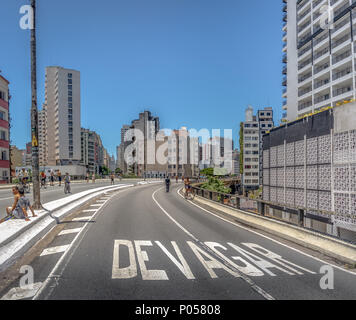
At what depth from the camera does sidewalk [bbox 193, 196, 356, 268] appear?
25.3 ft

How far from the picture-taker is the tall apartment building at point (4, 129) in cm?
4469

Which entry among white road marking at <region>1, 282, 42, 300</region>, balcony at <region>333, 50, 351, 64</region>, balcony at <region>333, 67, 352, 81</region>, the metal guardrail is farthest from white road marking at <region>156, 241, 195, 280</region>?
balcony at <region>333, 50, 351, 64</region>

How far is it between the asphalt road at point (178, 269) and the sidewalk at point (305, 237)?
0.62 metres

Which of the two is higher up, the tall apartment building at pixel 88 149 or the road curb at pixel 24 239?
the tall apartment building at pixel 88 149

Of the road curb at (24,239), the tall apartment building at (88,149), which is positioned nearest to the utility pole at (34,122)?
the road curb at (24,239)

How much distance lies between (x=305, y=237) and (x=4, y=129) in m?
49.6

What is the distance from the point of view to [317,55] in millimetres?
55438

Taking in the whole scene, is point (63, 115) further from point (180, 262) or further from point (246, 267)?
point (246, 267)

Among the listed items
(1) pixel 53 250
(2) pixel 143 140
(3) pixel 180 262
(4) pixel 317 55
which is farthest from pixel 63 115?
(3) pixel 180 262

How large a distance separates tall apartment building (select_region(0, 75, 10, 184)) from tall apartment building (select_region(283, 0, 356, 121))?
5564cm

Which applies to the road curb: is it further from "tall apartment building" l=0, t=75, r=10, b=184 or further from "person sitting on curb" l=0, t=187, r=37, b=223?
"tall apartment building" l=0, t=75, r=10, b=184

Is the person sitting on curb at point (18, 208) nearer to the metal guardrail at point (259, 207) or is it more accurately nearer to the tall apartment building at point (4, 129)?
the metal guardrail at point (259, 207)
